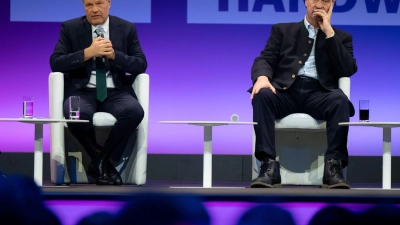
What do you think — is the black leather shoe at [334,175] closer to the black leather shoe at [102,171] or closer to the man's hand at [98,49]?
the black leather shoe at [102,171]

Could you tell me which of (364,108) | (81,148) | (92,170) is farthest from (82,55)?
(364,108)

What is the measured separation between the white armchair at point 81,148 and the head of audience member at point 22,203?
98.3 inches

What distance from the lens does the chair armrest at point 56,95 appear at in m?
4.11

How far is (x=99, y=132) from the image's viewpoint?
433 centimetres

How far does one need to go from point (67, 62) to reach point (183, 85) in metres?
1.74

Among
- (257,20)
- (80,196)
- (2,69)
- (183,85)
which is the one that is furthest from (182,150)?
(80,196)

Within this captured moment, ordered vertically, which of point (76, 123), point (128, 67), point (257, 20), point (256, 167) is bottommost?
point (256, 167)

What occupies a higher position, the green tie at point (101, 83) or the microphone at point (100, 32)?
the microphone at point (100, 32)

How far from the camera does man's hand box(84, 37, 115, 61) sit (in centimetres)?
414

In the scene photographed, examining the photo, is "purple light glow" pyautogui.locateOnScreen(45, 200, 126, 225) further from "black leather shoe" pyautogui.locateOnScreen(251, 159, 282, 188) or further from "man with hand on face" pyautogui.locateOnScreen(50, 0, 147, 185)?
"man with hand on face" pyautogui.locateOnScreen(50, 0, 147, 185)

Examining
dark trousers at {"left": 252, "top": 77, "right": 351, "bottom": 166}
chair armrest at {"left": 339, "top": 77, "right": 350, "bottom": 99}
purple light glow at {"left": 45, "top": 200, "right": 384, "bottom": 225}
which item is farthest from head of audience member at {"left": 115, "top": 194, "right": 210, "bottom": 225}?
chair armrest at {"left": 339, "top": 77, "right": 350, "bottom": 99}

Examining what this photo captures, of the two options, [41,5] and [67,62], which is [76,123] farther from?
[41,5]

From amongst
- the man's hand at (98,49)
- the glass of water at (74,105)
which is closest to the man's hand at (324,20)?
the man's hand at (98,49)

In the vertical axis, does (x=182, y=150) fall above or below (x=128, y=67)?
below
